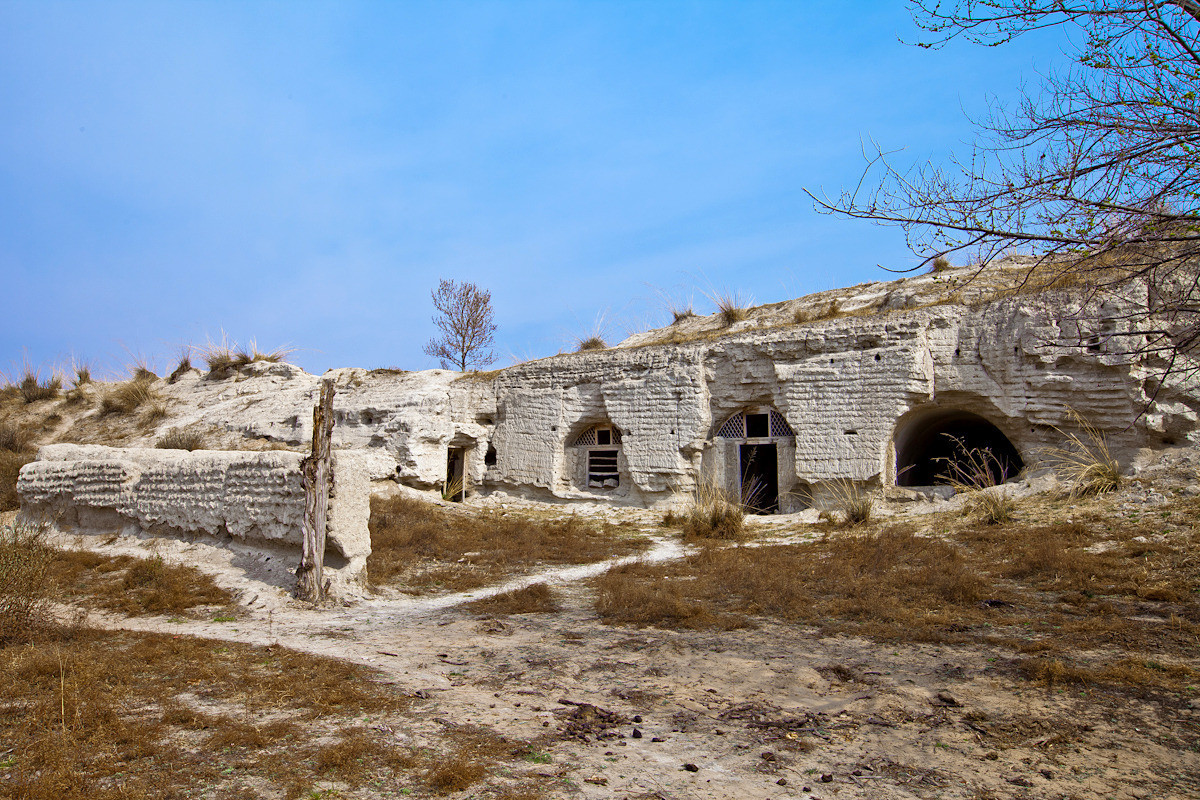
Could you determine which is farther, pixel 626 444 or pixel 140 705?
pixel 626 444

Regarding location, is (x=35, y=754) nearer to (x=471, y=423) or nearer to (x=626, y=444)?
(x=626, y=444)

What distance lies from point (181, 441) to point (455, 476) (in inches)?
253

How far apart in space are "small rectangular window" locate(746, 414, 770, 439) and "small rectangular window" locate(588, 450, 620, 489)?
9.80 feet

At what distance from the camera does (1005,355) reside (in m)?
11.9

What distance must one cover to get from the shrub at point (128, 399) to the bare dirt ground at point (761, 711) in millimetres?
16905

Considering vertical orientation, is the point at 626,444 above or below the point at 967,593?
above

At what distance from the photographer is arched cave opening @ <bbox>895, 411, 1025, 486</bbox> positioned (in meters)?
13.5

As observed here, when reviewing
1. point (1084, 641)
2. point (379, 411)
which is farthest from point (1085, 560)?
point (379, 411)

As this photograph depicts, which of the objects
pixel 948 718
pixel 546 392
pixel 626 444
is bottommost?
pixel 948 718

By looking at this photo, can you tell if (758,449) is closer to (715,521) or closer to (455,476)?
(715,521)

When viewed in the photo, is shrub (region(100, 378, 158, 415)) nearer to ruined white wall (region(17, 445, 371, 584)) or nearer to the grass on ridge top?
ruined white wall (region(17, 445, 371, 584))

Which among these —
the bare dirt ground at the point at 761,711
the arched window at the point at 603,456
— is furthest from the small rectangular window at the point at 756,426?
the bare dirt ground at the point at 761,711

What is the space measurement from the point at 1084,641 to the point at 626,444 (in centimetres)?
1005

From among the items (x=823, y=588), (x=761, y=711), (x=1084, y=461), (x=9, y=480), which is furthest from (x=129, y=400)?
(x=1084, y=461)
